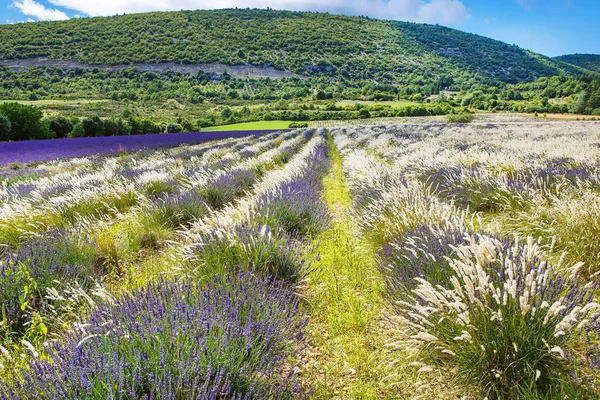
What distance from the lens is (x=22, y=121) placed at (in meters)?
28.4

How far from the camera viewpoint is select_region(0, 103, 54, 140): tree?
92.6ft

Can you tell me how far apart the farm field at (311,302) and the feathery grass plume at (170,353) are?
0.04ft

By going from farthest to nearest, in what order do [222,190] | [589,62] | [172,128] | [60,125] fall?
[589,62] → [172,128] → [60,125] → [222,190]

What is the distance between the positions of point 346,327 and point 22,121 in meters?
36.2

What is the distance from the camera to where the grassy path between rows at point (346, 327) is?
207cm

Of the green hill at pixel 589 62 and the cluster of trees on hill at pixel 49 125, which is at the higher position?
the green hill at pixel 589 62

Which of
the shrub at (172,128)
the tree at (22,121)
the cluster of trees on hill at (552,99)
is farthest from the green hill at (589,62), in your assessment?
the tree at (22,121)

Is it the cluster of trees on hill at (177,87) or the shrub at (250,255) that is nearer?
the shrub at (250,255)

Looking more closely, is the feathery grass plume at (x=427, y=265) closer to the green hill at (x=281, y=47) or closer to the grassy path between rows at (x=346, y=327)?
the grassy path between rows at (x=346, y=327)

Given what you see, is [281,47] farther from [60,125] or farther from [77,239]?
[77,239]

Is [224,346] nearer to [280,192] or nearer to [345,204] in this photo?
[280,192]

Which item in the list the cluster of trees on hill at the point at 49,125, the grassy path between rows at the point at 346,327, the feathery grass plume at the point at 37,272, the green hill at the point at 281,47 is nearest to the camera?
the grassy path between rows at the point at 346,327

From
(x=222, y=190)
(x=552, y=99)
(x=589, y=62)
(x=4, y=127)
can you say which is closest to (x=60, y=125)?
(x=4, y=127)

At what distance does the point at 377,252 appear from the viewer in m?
3.87
